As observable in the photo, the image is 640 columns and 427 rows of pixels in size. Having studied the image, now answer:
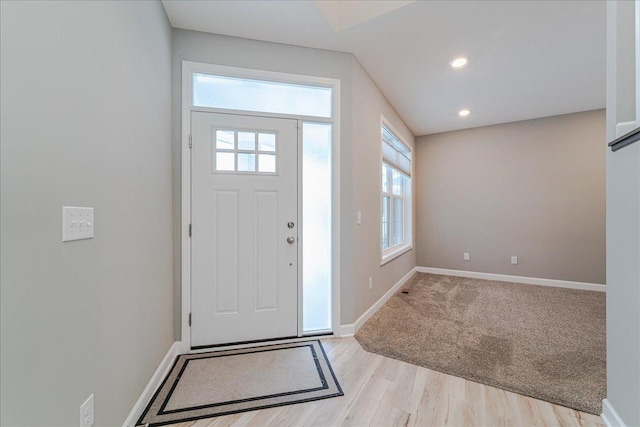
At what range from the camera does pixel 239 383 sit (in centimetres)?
177

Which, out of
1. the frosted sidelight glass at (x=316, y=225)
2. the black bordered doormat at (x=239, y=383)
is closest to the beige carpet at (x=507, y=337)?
the frosted sidelight glass at (x=316, y=225)

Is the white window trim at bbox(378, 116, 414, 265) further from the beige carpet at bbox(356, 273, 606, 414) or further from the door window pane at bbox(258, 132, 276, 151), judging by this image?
the door window pane at bbox(258, 132, 276, 151)

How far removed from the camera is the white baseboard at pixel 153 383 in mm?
1418

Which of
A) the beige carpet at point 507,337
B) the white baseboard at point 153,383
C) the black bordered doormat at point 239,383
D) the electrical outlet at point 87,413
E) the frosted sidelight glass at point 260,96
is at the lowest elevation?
the black bordered doormat at point 239,383

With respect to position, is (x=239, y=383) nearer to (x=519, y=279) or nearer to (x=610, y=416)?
(x=610, y=416)

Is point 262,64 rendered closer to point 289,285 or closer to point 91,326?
point 289,285

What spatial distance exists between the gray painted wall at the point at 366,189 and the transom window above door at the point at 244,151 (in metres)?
0.82

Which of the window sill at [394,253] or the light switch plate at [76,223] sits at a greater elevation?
the light switch plate at [76,223]

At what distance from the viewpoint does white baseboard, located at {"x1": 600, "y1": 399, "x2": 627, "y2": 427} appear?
1321 millimetres

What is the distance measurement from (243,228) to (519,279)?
15.0 feet

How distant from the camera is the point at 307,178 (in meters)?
2.47

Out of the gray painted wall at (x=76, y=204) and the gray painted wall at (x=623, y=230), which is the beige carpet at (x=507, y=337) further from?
the gray painted wall at (x=76, y=204)

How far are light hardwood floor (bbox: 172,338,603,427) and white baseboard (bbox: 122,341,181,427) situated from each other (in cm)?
26

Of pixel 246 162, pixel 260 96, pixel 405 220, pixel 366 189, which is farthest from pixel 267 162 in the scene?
pixel 405 220
